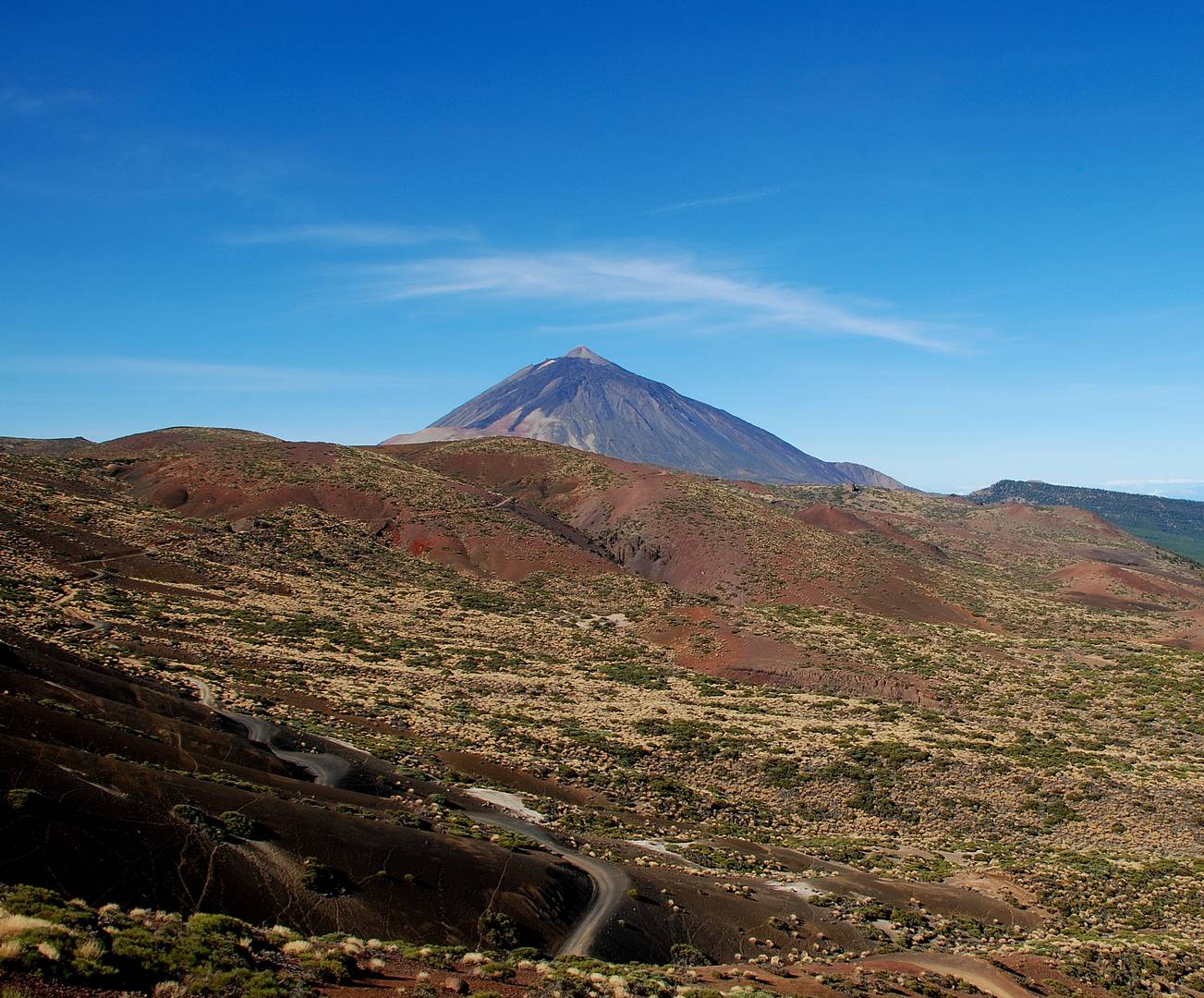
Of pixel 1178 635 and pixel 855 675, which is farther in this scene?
pixel 1178 635

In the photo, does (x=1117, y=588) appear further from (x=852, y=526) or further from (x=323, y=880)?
(x=323, y=880)

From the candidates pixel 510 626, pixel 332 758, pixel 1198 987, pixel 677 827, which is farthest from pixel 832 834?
pixel 510 626

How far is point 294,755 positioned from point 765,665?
112ft

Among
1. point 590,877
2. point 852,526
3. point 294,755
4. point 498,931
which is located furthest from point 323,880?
point 852,526

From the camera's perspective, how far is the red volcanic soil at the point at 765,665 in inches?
1978

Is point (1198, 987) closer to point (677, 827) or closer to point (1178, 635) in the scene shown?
point (677, 827)

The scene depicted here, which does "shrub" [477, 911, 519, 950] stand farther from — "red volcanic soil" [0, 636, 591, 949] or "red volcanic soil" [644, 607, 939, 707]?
"red volcanic soil" [644, 607, 939, 707]

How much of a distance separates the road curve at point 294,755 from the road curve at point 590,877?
15.0 feet

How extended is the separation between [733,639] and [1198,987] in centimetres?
3910

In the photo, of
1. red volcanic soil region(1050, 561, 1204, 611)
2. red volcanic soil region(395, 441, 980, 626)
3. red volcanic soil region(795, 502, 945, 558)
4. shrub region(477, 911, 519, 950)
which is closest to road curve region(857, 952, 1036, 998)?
shrub region(477, 911, 519, 950)

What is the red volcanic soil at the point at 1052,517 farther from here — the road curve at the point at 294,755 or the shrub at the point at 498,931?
the shrub at the point at 498,931

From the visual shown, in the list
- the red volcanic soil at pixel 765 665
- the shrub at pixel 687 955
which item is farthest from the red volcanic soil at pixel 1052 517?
the shrub at pixel 687 955

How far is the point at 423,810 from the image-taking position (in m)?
23.6

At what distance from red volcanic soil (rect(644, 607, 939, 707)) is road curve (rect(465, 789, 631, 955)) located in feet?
97.3
